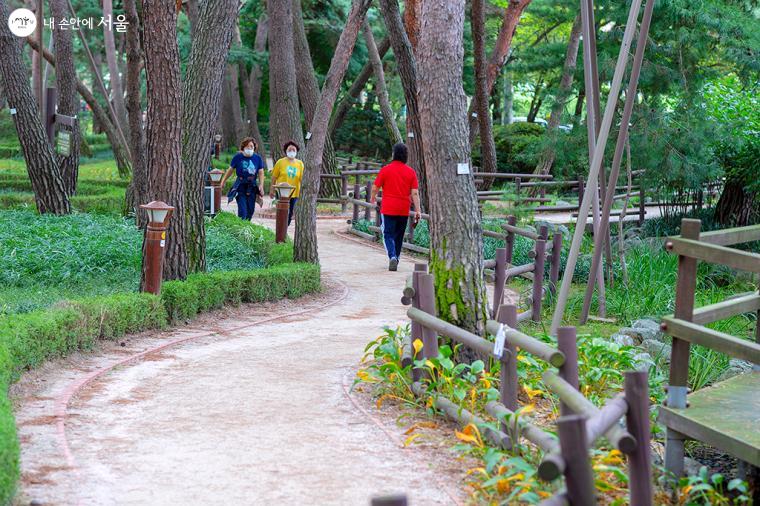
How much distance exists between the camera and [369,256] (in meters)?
15.6

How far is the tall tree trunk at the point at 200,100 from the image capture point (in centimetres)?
1146

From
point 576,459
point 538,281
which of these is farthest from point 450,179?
point 576,459

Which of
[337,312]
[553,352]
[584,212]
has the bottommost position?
[337,312]

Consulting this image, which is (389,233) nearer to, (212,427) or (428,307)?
(428,307)

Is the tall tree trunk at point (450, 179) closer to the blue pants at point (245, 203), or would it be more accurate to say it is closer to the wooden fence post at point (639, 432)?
the wooden fence post at point (639, 432)

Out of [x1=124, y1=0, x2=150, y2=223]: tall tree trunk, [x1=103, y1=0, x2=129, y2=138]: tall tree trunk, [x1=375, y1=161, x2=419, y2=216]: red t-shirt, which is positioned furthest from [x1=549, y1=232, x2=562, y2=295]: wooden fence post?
[x1=103, y1=0, x2=129, y2=138]: tall tree trunk

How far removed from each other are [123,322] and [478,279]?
3.14 m

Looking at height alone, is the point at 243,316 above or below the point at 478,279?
below

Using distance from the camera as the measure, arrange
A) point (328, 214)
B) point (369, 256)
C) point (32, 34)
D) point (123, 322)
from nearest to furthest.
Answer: point (123, 322) → point (369, 256) → point (328, 214) → point (32, 34)

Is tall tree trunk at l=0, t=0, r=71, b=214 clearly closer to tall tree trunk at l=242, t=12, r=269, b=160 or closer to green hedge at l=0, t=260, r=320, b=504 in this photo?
green hedge at l=0, t=260, r=320, b=504

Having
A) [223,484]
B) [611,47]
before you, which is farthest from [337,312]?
[611,47]

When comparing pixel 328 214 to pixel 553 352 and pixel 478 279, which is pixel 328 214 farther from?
pixel 553 352

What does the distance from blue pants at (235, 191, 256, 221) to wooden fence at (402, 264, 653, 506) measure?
951 cm

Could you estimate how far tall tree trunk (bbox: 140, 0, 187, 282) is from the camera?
10.1m
